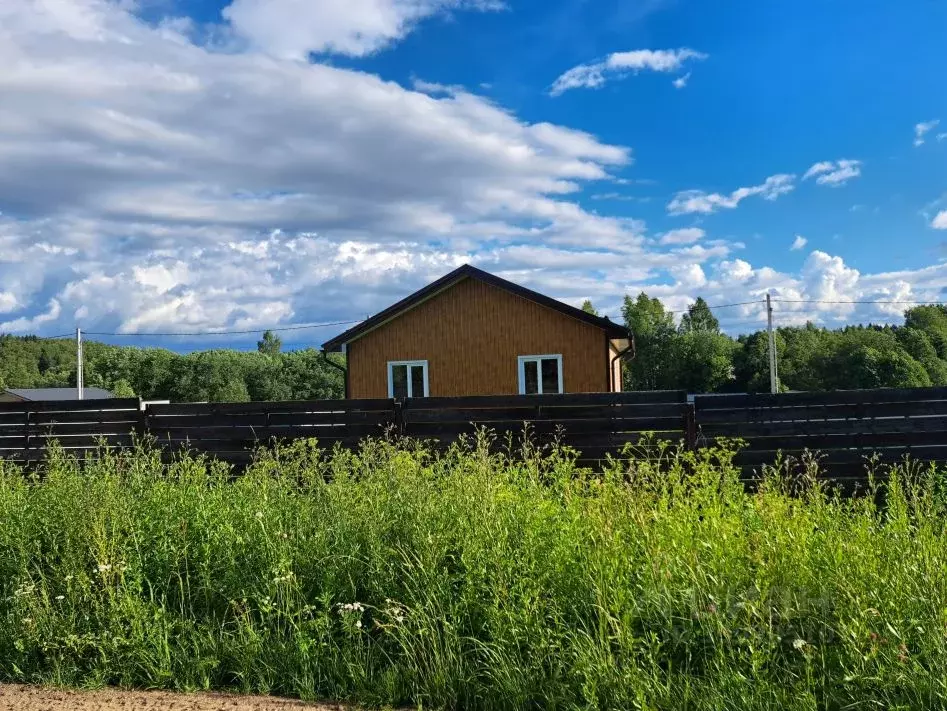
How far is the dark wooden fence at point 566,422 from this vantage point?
854 cm

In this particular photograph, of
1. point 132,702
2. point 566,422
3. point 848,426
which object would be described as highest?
point 566,422

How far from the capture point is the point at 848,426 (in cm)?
857

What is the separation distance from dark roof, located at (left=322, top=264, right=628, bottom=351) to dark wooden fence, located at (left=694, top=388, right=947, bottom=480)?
9725 millimetres

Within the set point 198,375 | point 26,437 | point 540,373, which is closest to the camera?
point 26,437

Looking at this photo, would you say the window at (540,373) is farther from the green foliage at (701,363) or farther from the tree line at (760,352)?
the green foliage at (701,363)

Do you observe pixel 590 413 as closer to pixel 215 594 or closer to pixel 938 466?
pixel 938 466

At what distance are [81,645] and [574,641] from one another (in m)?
2.68

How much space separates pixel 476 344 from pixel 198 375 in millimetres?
58948

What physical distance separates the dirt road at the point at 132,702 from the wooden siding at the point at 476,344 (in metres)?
15.4

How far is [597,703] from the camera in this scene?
2959 millimetres

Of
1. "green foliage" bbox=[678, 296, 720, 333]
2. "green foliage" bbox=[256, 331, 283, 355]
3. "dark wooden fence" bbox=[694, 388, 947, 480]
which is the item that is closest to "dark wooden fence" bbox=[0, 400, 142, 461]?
"dark wooden fence" bbox=[694, 388, 947, 480]

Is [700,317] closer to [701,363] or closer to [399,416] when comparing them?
[701,363]

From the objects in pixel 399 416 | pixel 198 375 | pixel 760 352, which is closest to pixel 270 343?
pixel 198 375

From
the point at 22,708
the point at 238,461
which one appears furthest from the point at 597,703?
the point at 238,461
